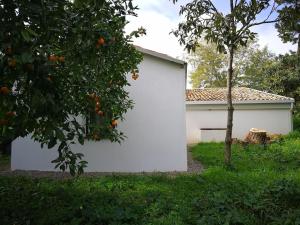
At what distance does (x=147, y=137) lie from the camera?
1080 centimetres

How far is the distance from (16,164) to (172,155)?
5.15 metres

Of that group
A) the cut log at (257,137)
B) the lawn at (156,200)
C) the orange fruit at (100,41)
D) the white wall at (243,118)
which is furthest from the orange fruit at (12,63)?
the white wall at (243,118)

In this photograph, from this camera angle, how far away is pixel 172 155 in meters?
10.8

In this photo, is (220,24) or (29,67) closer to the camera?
(29,67)

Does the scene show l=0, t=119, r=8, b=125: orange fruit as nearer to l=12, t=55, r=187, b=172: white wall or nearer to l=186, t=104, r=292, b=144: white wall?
l=12, t=55, r=187, b=172: white wall

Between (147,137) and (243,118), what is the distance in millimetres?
11808

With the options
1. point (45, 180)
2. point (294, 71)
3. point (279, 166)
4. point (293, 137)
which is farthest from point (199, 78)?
point (45, 180)

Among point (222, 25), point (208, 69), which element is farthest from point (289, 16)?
point (208, 69)

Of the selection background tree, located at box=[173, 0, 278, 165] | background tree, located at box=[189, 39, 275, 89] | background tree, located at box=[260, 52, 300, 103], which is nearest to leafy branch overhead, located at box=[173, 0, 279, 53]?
background tree, located at box=[173, 0, 278, 165]

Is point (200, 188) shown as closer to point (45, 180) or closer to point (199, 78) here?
point (45, 180)

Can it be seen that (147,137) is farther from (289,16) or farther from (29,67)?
(29,67)

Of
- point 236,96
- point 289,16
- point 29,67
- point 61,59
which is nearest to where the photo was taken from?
A: point 29,67

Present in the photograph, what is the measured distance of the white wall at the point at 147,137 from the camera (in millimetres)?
10758

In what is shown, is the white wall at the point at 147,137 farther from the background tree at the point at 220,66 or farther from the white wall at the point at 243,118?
the background tree at the point at 220,66
